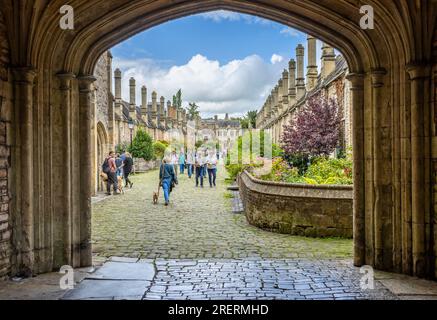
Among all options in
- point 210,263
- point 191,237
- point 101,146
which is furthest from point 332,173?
point 101,146

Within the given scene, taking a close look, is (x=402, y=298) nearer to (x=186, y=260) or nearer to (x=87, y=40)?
(x=186, y=260)

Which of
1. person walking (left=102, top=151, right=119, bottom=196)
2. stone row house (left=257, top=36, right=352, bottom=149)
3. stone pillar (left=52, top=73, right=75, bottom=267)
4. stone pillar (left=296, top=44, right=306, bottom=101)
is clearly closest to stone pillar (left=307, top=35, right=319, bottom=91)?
stone row house (left=257, top=36, right=352, bottom=149)

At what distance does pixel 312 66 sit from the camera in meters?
32.5

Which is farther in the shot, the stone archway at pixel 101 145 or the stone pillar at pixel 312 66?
the stone pillar at pixel 312 66

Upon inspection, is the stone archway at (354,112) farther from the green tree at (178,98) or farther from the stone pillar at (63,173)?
the green tree at (178,98)

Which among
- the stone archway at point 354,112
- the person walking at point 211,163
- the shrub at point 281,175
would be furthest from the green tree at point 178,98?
the stone archway at point 354,112

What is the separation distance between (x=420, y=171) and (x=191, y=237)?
4.80m

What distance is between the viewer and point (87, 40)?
6.46 meters

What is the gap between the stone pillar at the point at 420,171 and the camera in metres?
5.63

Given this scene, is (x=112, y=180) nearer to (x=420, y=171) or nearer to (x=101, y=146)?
(x=101, y=146)

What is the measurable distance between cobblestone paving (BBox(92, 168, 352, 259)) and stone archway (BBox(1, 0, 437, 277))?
1341 millimetres

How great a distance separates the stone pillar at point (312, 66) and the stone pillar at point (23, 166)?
27.5 metres
